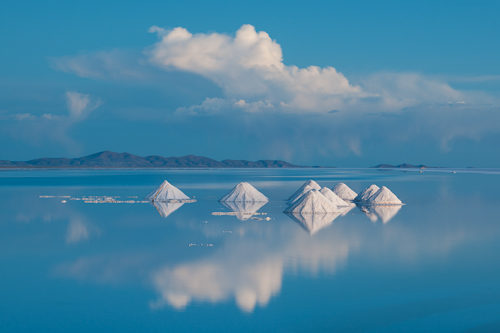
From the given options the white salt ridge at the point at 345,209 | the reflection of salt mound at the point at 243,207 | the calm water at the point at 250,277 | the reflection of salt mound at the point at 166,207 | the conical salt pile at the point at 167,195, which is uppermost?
the conical salt pile at the point at 167,195

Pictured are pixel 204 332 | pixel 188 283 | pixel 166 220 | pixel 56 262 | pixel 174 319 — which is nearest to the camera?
pixel 204 332

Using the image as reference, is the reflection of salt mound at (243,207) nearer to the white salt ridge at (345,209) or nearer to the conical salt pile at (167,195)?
the conical salt pile at (167,195)

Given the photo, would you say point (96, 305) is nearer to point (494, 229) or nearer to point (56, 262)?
point (56, 262)

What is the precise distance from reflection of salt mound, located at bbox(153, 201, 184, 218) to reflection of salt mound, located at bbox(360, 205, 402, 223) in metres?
12.5

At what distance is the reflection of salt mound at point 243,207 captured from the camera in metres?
25.9

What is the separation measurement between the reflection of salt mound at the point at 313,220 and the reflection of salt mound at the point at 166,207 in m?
7.84

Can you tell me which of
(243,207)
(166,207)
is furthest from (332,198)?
(166,207)

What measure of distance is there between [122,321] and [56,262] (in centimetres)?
638

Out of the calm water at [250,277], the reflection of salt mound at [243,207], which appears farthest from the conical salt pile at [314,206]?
the calm water at [250,277]

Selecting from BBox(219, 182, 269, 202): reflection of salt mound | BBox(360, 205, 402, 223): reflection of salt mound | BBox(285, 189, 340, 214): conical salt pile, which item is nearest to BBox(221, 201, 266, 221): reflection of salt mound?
BBox(219, 182, 269, 202): reflection of salt mound

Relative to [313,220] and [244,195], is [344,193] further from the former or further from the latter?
[313,220]

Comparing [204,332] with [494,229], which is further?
[494,229]

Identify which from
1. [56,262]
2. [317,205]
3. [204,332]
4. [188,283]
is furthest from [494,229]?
[56,262]

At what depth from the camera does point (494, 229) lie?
20938 mm
